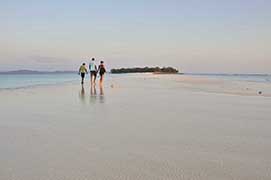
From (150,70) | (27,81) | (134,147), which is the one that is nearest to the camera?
(134,147)

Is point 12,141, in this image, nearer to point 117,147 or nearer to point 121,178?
point 117,147

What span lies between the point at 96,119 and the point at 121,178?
416 centimetres

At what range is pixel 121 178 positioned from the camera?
364cm

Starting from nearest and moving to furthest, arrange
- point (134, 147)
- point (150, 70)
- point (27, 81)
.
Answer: point (134, 147) < point (27, 81) < point (150, 70)

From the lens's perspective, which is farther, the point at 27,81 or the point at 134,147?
the point at 27,81

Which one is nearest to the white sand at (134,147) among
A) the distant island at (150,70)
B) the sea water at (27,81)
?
the sea water at (27,81)

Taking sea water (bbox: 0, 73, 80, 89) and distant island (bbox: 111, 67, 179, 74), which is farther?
distant island (bbox: 111, 67, 179, 74)

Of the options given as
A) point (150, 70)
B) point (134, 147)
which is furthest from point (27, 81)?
point (150, 70)

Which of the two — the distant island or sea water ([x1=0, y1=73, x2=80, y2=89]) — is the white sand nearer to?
sea water ([x1=0, y1=73, x2=80, y2=89])

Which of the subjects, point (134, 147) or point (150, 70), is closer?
point (134, 147)

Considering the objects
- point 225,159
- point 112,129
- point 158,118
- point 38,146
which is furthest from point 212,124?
point 38,146

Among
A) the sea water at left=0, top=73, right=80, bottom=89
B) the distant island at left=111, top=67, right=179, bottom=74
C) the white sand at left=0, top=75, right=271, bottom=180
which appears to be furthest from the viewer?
the distant island at left=111, top=67, right=179, bottom=74

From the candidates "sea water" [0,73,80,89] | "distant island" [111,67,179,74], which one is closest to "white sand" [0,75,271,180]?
"sea water" [0,73,80,89]

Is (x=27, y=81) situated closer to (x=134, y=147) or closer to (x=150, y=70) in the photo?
(x=134, y=147)
